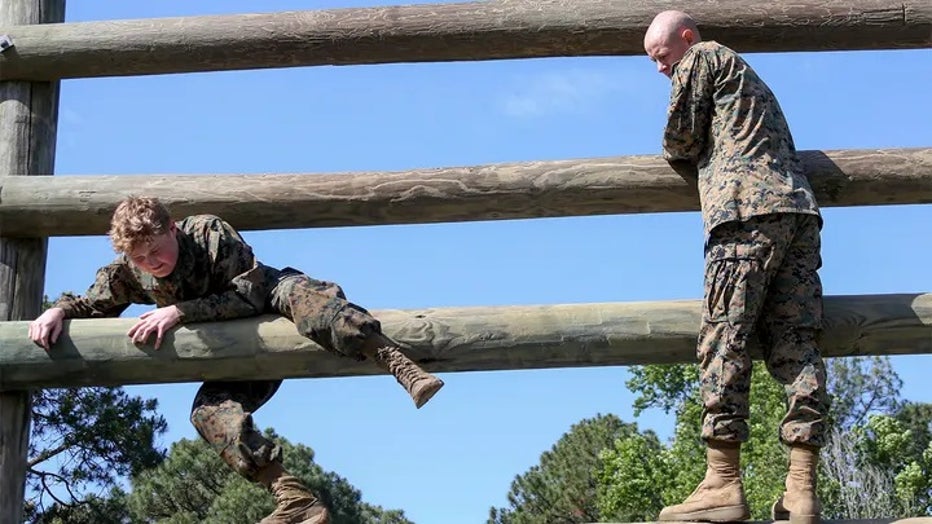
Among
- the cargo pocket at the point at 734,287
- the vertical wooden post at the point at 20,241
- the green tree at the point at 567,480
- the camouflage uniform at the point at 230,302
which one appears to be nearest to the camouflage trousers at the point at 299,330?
the camouflage uniform at the point at 230,302

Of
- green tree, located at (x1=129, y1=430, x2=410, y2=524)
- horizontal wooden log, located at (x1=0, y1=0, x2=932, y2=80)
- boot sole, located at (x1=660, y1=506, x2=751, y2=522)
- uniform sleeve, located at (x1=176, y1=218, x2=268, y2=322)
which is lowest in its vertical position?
boot sole, located at (x1=660, y1=506, x2=751, y2=522)

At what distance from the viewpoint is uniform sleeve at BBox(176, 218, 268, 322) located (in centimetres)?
640

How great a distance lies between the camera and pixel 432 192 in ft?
22.4

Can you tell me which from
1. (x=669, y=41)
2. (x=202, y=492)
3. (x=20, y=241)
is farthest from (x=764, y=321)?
(x=202, y=492)

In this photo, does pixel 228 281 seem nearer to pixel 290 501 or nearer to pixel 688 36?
pixel 290 501

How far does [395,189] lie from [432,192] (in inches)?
7.1

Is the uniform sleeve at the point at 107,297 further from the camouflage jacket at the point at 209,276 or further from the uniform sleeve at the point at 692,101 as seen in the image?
the uniform sleeve at the point at 692,101

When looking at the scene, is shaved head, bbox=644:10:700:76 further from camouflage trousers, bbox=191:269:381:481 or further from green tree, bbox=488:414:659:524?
green tree, bbox=488:414:659:524

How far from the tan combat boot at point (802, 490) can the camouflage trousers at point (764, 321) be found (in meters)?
0.06

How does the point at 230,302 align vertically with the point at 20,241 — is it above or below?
below

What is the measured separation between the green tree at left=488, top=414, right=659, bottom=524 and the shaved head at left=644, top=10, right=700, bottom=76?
31.0m

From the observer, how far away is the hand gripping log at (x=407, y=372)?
5.79 m

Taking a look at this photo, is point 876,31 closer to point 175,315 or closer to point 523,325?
point 523,325

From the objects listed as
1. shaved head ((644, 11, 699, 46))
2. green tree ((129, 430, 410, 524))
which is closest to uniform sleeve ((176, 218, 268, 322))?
shaved head ((644, 11, 699, 46))
